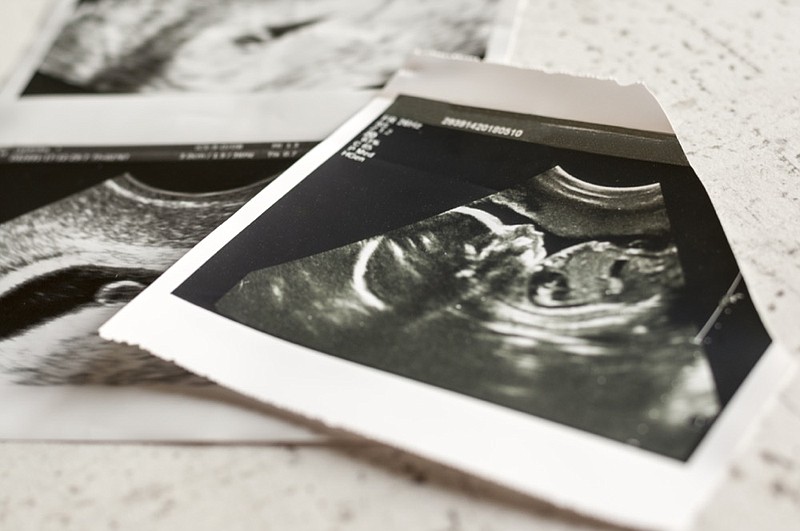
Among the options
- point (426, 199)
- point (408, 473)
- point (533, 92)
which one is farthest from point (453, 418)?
point (533, 92)

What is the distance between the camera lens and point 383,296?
37 centimetres

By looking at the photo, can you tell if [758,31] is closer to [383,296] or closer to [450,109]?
[450,109]

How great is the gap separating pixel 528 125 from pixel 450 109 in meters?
0.06

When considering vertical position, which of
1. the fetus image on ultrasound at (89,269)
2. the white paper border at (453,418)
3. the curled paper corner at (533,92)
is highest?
the curled paper corner at (533,92)

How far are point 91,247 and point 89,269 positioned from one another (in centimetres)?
2

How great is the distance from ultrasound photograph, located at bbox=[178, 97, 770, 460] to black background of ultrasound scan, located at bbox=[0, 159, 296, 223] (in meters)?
0.06

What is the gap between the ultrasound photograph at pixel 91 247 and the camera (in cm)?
39

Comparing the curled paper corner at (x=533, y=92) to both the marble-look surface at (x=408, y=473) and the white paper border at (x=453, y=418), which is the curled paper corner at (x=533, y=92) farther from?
the white paper border at (x=453, y=418)

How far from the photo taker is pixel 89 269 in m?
0.43

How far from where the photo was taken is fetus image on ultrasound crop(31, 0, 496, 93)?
0.57 metres

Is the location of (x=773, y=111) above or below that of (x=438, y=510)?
above

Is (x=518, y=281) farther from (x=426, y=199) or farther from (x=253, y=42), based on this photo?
(x=253, y=42)

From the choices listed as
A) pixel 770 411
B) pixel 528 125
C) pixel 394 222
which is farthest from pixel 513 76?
pixel 770 411

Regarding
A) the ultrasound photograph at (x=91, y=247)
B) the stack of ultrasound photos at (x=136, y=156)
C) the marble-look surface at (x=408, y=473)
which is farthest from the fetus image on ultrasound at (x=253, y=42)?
the marble-look surface at (x=408, y=473)
